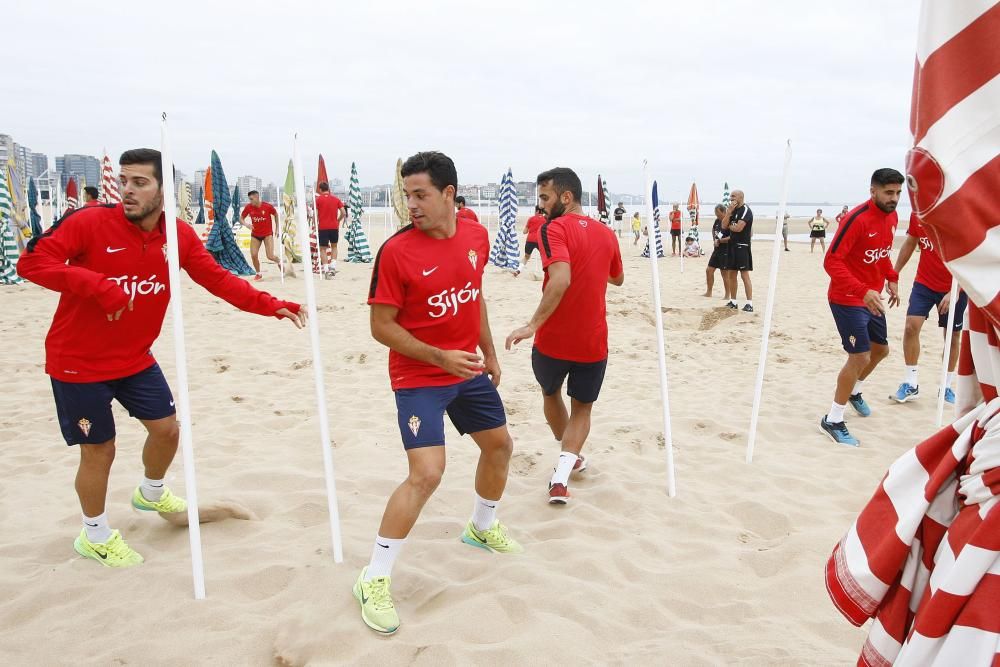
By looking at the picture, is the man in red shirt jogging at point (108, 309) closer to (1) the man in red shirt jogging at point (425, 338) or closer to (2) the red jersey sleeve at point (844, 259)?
(1) the man in red shirt jogging at point (425, 338)

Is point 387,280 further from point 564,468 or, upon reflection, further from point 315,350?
point 564,468

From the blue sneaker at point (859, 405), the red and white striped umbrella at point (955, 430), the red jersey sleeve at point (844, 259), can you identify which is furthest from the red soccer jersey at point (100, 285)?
the blue sneaker at point (859, 405)

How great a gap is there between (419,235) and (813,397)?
491 centimetres

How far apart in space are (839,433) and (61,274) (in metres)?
5.25

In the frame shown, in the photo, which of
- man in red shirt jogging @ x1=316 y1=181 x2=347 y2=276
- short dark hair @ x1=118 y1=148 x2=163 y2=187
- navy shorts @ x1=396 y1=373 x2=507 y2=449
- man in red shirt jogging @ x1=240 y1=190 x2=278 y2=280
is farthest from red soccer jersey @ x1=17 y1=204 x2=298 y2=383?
man in red shirt jogging @ x1=316 y1=181 x2=347 y2=276

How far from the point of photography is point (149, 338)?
3393 mm

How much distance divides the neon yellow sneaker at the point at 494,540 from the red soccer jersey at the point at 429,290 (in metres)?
0.91

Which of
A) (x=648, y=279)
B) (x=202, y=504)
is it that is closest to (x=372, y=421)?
(x=202, y=504)

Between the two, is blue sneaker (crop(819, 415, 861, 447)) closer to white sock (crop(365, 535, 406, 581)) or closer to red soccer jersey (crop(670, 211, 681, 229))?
white sock (crop(365, 535, 406, 581))

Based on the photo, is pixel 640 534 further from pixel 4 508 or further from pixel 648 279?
pixel 648 279

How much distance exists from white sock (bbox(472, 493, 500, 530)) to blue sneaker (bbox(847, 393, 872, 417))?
3943mm

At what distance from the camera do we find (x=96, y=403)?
3211 millimetres

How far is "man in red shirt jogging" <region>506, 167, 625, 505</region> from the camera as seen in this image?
3973 mm

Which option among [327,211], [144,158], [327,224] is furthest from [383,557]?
[327,211]
